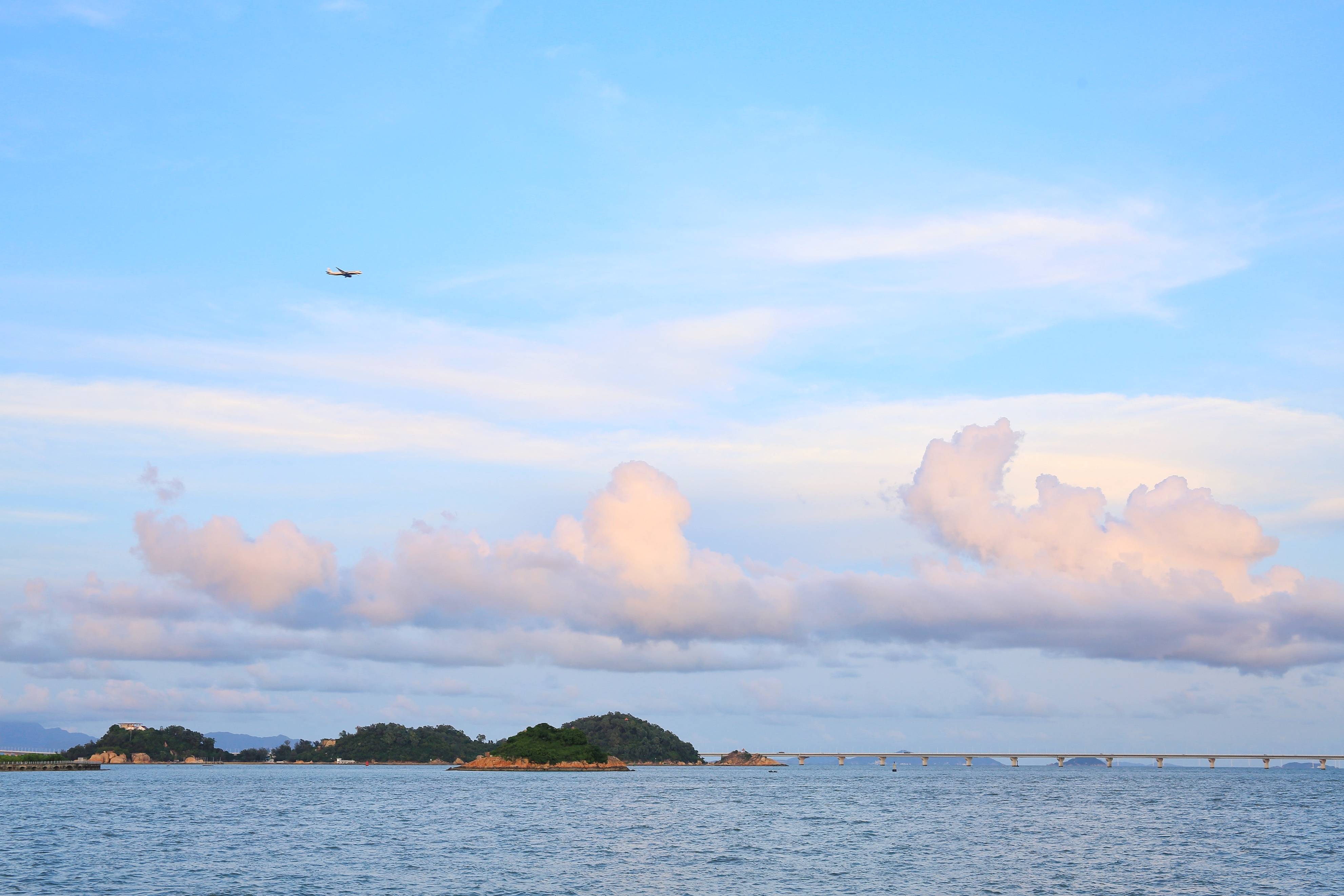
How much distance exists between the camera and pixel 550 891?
75188mm

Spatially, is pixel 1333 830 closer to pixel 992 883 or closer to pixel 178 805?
pixel 992 883

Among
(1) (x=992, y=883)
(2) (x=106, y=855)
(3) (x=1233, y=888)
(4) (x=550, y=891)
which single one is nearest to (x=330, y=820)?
(2) (x=106, y=855)

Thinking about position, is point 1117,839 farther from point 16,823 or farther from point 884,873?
point 16,823

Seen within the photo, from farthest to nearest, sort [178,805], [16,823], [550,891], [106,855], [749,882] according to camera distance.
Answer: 1. [178,805]
2. [16,823]
3. [106,855]
4. [749,882]
5. [550,891]

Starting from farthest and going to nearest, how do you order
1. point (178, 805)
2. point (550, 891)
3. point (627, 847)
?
point (178, 805) < point (627, 847) < point (550, 891)

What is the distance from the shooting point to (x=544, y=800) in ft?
636

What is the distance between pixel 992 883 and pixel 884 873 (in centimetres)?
896

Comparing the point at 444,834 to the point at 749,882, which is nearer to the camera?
the point at 749,882

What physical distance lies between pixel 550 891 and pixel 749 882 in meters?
14.6

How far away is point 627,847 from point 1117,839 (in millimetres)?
51814

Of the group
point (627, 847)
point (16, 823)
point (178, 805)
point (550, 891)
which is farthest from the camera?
point (178, 805)

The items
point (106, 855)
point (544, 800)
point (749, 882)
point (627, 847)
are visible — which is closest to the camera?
point (749, 882)

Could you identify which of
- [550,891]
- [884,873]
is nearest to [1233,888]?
[884,873]

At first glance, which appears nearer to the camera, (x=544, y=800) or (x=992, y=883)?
(x=992, y=883)
